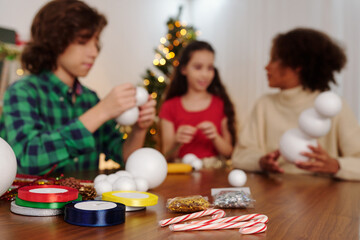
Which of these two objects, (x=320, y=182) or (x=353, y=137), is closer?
(x=320, y=182)

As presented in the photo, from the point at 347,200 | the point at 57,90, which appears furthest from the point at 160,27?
the point at 347,200

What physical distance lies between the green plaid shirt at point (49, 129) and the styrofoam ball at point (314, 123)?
61 cm

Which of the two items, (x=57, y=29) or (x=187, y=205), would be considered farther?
(x=57, y=29)

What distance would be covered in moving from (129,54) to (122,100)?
2.70 metres

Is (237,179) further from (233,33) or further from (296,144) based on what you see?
(233,33)

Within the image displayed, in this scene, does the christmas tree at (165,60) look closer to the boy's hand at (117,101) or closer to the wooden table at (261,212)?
the boy's hand at (117,101)

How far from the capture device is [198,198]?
1.85 feet

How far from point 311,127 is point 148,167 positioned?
53cm

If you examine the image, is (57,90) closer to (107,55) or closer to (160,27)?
(107,55)

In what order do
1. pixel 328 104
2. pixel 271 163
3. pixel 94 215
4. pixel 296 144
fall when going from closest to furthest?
pixel 94 215, pixel 328 104, pixel 296 144, pixel 271 163

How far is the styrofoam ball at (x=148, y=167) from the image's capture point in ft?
2.34

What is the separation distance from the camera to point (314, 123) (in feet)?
3.23

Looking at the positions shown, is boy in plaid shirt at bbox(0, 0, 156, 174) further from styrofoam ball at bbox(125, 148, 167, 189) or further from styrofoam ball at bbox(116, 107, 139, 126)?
styrofoam ball at bbox(125, 148, 167, 189)

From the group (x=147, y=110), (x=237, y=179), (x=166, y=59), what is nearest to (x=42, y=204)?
(x=237, y=179)
